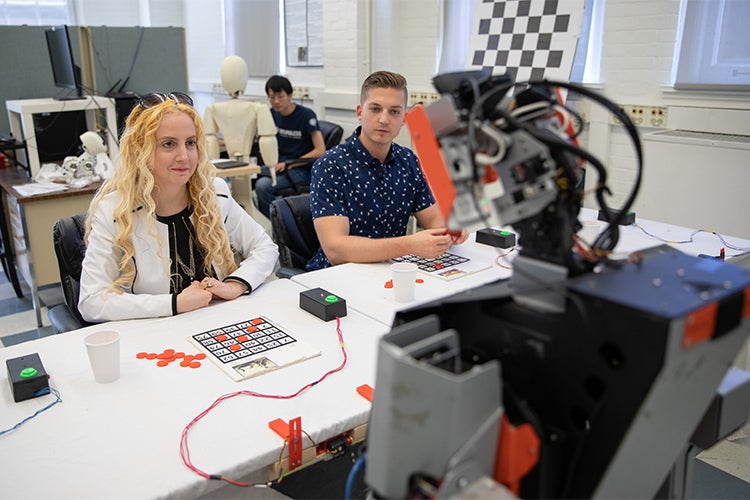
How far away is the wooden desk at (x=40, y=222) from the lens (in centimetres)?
310

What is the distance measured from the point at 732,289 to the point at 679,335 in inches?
4.5

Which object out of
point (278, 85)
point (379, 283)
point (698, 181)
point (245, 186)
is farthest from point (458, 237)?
point (278, 85)

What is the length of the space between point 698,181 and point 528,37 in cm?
123

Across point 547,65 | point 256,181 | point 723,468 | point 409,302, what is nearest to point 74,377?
point 409,302

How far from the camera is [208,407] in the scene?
1184 millimetres

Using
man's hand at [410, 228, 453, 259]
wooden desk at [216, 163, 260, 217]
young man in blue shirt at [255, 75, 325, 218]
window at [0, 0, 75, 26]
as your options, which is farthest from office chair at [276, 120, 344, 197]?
window at [0, 0, 75, 26]

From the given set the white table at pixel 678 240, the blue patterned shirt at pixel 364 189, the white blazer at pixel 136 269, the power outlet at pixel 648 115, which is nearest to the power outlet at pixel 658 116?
the power outlet at pixel 648 115

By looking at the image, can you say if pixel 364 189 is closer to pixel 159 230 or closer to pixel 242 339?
pixel 159 230

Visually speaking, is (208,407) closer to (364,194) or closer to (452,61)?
(364,194)

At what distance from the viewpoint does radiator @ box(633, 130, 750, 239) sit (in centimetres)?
301

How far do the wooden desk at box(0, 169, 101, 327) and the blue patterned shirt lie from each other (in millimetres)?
1634

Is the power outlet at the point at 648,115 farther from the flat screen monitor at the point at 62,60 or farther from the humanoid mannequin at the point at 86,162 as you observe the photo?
the flat screen monitor at the point at 62,60

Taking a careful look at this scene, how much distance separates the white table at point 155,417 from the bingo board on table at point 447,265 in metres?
0.45

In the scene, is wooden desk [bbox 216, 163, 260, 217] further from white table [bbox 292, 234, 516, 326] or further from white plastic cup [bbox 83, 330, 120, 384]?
white plastic cup [bbox 83, 330, 120, 384]
